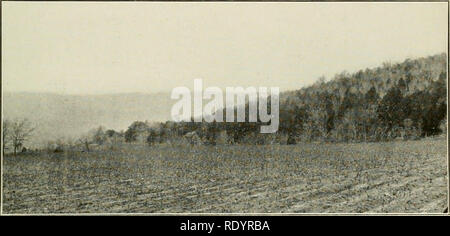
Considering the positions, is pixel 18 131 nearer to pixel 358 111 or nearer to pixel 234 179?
pixel 234 179

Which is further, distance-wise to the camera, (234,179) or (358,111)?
(358,111)

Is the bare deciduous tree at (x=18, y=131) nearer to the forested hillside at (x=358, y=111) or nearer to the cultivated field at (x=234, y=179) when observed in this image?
the cultivated field at (x=234, y=179)

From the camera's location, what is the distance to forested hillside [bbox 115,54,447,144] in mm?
6961

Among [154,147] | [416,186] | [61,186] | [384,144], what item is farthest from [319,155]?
[61,186]

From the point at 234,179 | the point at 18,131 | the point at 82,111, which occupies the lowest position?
the point at 234,179

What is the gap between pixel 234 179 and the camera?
22.7ft

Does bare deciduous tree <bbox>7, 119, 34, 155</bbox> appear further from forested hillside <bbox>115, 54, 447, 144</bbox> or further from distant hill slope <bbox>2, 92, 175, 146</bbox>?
forested hillside <bbox>115, 54, 447, 144</bbox>

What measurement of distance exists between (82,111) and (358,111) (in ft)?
14.2

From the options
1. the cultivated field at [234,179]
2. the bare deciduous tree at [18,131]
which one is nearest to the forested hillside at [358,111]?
the cultivated field at [234,179]

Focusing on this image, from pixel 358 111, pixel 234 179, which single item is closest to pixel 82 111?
pixel 234 179

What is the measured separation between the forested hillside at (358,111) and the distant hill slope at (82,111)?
0.22 metres

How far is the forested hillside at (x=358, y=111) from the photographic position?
6.96 m
